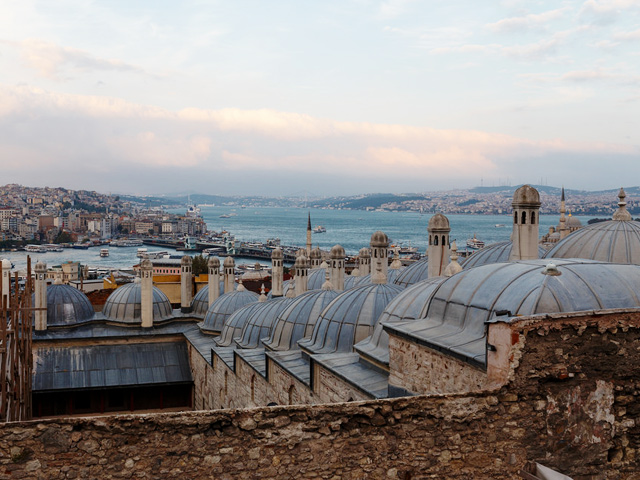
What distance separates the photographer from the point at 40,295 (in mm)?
21281

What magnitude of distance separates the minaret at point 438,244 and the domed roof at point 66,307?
1442 cm

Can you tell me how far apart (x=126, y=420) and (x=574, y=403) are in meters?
4.23

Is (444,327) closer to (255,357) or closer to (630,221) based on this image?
(630,221)

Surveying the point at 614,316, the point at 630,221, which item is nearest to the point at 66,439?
the point at 614,316

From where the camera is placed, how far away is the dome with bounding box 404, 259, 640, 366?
262 inches

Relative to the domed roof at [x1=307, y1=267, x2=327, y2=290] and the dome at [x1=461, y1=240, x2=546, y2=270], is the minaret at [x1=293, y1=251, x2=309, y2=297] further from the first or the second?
the dome at [x1=461, y1=240, x2=546, y2=270]

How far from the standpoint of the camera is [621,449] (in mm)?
6121

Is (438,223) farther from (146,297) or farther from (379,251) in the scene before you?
(146,297)

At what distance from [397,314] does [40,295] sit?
15558mm

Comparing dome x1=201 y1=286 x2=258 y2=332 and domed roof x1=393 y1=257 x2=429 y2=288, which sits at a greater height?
domed roof x1=393 y1=257 x2=429 y2=288

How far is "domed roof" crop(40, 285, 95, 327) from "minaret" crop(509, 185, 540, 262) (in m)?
17.1

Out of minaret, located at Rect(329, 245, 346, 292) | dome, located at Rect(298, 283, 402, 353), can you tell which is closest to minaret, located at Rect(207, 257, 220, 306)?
minaret, located at Rect(329, 245, 346, 292)

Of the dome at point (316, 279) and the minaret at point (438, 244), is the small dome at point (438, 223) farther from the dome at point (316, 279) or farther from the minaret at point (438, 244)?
the dome at point (316, 279)

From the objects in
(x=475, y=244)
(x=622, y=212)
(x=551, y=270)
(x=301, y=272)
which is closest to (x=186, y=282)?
(x=301, y=272)
